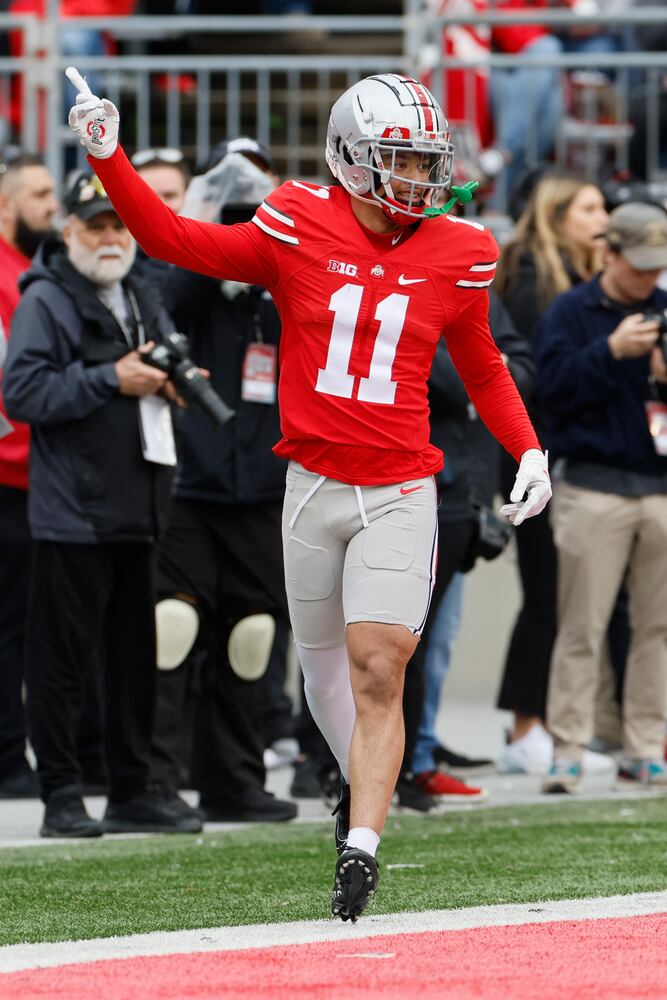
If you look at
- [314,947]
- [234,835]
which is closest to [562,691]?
[234,835]

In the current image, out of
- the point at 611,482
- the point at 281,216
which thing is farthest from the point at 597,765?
the point at 281,216

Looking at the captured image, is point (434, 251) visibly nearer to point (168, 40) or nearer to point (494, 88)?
point (494, 88)

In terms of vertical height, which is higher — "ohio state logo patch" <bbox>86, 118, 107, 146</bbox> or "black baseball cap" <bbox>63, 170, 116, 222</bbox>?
"ohio state logo patch" <bbox>86, 118, 107, 146</bbox>

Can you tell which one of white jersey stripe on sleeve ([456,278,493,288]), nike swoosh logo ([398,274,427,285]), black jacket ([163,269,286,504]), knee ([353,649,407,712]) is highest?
nike swoosh logo ([398,274,427,285])

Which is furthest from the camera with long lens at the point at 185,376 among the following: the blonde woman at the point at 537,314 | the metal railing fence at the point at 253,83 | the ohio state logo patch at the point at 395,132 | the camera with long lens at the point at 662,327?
the metal railing fence at the point at 253,83

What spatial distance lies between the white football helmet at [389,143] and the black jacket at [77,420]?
1.64m

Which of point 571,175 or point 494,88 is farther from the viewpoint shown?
point 494,88

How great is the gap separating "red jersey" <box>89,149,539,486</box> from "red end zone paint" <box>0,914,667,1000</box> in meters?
1.26

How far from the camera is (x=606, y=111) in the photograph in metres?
10.9

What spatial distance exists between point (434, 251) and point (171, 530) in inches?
85.0

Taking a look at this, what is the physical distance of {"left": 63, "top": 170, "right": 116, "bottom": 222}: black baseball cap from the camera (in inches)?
265

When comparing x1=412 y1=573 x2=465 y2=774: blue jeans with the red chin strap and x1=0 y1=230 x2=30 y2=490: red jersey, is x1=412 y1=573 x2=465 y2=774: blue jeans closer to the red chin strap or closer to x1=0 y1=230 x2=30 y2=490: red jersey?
x1=0 y1=230 x2=30 y2=490: red jersey

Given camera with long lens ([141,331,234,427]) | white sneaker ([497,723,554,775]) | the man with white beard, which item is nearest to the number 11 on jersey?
camera with long lens ([141,331,234,427])

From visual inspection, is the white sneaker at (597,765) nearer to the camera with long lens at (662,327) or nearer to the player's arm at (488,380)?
the camera with long lens at (662,327)
